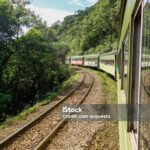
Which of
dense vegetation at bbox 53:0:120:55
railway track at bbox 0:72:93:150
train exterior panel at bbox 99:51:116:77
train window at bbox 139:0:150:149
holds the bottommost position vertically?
railway track at bbox 0:72:93:150

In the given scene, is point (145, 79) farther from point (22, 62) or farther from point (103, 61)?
point (103, 61)

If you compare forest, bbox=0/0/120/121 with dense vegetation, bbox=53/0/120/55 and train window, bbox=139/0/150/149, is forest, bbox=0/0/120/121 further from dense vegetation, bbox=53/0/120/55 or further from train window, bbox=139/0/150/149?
dense vegetation, bbox=53/0/120/55

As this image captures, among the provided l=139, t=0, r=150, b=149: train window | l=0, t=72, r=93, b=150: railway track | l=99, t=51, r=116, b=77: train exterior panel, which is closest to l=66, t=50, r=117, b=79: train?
l=99, t=51, r=116, b=77: train exterior panel

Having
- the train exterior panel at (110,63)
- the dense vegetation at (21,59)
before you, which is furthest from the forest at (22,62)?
the train exterior panel at (110,63)

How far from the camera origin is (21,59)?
22.7m

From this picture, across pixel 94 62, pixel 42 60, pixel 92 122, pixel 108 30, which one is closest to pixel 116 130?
pixel 92 122

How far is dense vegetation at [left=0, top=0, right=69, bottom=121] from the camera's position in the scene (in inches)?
810

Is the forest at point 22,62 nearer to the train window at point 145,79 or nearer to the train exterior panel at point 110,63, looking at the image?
the train exterior panel at point 110,63

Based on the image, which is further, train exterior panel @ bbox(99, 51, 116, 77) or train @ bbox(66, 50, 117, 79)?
train @ bbox(66, 50, 117, 79)

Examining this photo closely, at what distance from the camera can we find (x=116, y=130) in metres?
8.24

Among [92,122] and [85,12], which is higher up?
[85,12]

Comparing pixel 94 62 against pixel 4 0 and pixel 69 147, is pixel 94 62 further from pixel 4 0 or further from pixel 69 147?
pixel 69 147

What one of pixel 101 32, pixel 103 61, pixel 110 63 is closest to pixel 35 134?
pixel 110 63

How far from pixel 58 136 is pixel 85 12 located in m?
122
